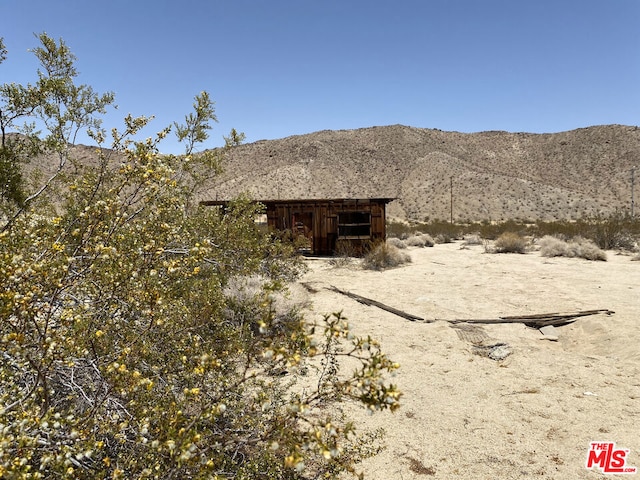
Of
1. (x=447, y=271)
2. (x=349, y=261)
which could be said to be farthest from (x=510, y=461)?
(x=349, y=261)

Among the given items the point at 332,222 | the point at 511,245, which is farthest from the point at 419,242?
the point at 332,222

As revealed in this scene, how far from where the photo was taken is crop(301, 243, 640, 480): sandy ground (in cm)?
441

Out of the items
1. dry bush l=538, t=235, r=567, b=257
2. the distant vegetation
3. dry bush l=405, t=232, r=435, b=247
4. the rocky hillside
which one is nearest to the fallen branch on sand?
dry bush l=538, t=235, r=567, b=257

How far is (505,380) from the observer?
20.5 feet

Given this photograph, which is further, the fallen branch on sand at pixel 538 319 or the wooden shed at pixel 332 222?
the wooden shed at pixel 332 222

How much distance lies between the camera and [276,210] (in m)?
20.8

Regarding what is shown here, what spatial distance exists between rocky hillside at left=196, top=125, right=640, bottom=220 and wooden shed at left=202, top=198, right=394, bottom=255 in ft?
124

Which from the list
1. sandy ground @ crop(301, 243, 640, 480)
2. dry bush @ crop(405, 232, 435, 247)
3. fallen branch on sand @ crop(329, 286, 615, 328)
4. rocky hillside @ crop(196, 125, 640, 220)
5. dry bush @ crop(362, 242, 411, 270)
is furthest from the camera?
rocky hillside @ crop(196, 125, 640, 220)

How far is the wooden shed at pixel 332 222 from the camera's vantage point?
20.0 m

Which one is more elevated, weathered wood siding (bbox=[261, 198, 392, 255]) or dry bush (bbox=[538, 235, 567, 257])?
weathered wood siding (bbox=[261, 198, 392, 255])

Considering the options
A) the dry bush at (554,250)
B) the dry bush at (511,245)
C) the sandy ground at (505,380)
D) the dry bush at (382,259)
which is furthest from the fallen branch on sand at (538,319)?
the dry bush at (511,245)

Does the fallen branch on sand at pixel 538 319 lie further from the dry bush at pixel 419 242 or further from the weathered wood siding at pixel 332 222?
the dry bush at pixel 419 242

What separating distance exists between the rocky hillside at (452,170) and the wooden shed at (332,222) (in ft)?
124

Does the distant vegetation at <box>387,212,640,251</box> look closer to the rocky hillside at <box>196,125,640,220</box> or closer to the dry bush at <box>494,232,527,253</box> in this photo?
the dry bush at <box>494,232,527,253</box>
